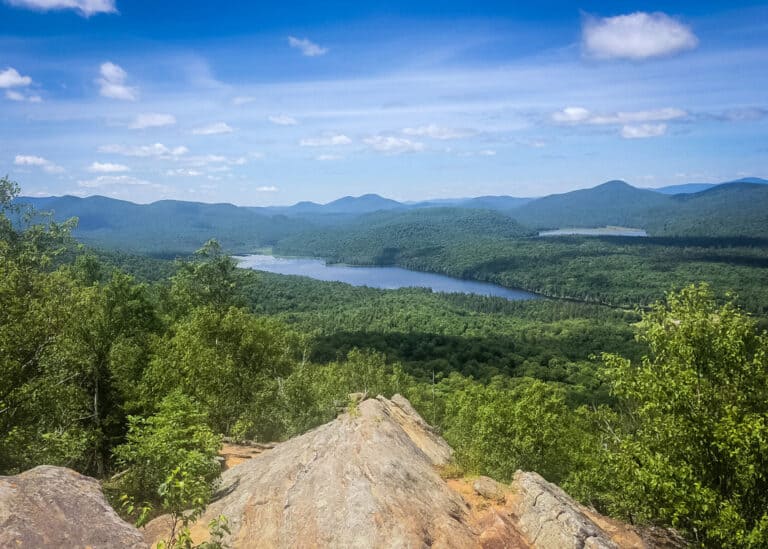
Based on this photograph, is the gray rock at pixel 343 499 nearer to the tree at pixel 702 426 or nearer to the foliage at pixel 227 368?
the tree at pixel 702 426

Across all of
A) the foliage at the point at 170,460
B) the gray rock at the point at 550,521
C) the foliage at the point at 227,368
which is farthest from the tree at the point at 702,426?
the foliage at the point at 227,368

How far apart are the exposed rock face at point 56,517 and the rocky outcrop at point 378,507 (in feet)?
11.0

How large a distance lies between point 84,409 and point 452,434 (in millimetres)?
25673

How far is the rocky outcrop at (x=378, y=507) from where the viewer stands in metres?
11.7

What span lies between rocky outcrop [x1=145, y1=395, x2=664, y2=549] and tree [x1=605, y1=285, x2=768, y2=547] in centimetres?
213

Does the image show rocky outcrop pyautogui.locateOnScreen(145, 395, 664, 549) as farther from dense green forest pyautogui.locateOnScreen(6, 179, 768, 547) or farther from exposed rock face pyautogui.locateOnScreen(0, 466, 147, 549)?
exposed rock face pyautogui.locateOnScreen(0, 466, 147, 549)

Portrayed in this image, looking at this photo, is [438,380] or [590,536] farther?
[438,380]

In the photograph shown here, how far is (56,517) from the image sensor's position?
8.91 metres

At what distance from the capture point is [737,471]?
13008 mm

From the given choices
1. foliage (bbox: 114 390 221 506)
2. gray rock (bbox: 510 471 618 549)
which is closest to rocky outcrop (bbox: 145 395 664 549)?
gray rock (bbox: 510 471 618 549)

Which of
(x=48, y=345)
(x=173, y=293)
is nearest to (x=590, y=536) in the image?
(x=48, y=345)

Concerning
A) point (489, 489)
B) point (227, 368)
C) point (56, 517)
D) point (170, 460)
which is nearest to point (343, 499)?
point (170, 460)

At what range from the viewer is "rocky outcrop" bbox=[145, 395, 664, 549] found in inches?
459

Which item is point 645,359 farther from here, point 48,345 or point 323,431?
point 48,345
